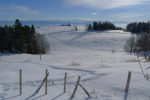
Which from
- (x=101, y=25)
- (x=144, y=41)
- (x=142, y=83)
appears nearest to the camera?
(x=142, y=83)

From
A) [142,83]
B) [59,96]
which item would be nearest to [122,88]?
[142,83]

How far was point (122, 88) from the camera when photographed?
14.7 meters

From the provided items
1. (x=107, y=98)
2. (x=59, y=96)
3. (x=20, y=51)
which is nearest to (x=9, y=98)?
(x=59, y=96)

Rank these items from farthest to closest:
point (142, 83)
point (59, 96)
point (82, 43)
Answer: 1. point (82, 43)
2. point (142, 83)
3. point (59, 96)

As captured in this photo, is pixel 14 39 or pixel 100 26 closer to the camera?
pixel 14 39

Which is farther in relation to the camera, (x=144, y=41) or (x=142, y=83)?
(x=144, y=41)

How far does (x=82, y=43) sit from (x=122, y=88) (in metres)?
99.0

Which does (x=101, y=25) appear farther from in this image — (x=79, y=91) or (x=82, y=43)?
(x=79, y=91)

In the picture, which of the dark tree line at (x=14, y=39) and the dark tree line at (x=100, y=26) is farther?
the dark tree line at (x=100, y=26)

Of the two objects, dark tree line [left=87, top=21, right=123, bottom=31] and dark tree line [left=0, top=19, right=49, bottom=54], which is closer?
dark tree line [left=0, top=19, right=49, bottom=54]

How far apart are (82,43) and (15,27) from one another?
173ft

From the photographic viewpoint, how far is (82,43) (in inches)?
4471

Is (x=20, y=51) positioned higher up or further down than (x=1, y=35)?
further down

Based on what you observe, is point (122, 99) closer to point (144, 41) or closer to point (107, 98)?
point (107, 98)
